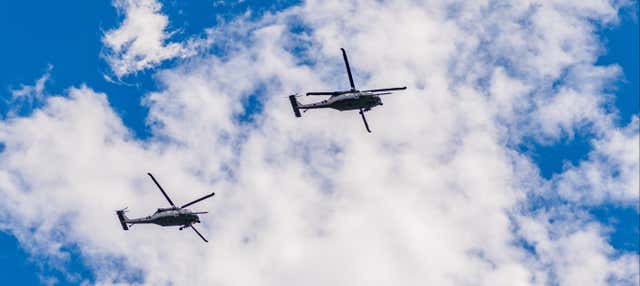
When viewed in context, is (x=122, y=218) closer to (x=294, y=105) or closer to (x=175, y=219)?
(x=175, y=219)

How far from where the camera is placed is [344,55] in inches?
4855

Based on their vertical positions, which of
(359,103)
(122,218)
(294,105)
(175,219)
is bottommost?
(359,103)

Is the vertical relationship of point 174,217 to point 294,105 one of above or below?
below

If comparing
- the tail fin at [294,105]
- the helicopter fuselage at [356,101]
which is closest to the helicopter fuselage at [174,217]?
the tail fin at [294,105]

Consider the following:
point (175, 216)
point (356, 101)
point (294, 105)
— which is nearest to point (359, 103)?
point (356, 101)

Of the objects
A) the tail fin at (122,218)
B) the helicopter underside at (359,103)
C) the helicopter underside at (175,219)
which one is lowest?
the helicopter underside at (359,103)

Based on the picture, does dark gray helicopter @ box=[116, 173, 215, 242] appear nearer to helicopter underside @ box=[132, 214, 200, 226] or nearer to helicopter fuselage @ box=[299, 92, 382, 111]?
helicopter underside @ box=[132, 214, 200, 226]

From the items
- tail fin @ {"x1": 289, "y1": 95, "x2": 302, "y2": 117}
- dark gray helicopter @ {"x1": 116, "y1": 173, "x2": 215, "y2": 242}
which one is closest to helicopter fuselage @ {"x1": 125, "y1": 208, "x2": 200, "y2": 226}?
dark gray helicopter @ {"x1": 116, "y1": 173, "x2": 215, "y2": 242}

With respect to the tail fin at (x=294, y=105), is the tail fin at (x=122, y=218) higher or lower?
higher

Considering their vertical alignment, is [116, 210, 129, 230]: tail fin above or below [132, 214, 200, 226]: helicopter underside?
above

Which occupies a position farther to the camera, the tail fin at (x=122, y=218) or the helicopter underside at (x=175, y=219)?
the tail fin at (x=122, y=218)

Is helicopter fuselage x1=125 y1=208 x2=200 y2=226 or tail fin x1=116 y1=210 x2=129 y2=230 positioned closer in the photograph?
helicopter fuselage x1=125 y1=208 x2=200 y2=226

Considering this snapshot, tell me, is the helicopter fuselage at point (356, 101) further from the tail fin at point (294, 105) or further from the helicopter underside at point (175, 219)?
the helicopter underside at point (175, 219)

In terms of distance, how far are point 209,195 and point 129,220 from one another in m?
20.6
